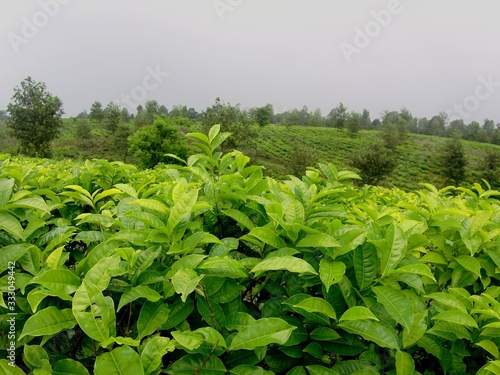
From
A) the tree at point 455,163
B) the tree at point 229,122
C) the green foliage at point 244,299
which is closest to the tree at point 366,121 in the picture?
the tree at point 455,163

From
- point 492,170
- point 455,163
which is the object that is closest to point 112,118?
point 455,163

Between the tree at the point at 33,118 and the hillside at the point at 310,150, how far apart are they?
406cm

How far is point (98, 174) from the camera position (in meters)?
2.27

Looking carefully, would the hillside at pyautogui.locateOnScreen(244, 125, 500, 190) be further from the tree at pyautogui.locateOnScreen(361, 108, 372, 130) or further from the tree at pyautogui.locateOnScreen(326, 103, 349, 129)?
the tree at pyautogui.locateOnScreen(361, 108, 372, 130)

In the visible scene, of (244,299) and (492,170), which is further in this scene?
(492,170)

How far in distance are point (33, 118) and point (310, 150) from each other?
24968 mm

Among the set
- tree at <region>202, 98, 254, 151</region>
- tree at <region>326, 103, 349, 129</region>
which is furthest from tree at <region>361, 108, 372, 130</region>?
tree at <region>202, 98, 254, 151</region>

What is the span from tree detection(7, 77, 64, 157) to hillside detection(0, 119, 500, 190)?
13.3 ft

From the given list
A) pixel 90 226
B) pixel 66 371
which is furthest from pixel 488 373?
pixel 90 226

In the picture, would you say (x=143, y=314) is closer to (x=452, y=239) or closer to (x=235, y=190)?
(x=235, y=190)

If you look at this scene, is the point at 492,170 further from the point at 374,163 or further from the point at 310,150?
the point at 310,150

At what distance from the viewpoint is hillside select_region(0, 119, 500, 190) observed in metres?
35.0

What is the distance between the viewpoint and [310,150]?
3250cm

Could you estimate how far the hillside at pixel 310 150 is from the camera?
1377 inches
